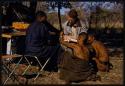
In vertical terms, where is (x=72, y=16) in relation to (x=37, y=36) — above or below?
above

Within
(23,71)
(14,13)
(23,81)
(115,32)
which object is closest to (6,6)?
(14,13)

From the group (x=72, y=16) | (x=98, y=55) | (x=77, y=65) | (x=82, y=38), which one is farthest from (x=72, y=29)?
(x=77, y=65)

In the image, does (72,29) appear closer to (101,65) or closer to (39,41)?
(39,41)

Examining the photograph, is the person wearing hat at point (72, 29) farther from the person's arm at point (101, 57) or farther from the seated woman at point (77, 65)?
the seated woman at point (77, 65)

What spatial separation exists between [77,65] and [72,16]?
1371mm

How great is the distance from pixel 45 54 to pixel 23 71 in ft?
2.97

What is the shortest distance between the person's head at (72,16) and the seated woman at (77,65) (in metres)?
0.76

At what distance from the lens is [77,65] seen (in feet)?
23.0

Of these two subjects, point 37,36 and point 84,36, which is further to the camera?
point 37,36

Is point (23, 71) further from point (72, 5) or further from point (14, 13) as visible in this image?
point (72, 5)

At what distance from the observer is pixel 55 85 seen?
7.11 metres

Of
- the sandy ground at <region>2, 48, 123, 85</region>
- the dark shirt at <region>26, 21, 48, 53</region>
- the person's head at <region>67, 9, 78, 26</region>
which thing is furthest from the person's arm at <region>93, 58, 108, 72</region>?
the dark shirt at <region>26, 21, 48, 53</region>

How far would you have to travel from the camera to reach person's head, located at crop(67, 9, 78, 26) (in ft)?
25.9

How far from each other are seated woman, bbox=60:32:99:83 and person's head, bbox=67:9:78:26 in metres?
0.76
